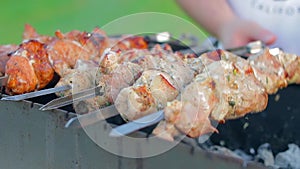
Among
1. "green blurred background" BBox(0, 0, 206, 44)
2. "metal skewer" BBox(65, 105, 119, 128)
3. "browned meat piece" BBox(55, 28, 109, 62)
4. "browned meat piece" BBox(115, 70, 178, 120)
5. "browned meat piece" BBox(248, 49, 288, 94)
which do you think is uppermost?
"green blurred background" BBox(0, 0, 206, 44)

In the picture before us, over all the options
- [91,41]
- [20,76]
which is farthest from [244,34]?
[20,76]

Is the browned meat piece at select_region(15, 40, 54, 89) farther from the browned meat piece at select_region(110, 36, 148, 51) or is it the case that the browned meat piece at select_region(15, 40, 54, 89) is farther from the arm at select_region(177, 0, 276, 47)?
the arm at select_region(177, 0, 276, 47)

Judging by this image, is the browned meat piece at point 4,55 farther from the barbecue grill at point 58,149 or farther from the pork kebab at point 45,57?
the barbecue grill at point 58,149

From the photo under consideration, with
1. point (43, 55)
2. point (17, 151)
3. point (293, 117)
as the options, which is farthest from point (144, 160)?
point (293, 117)

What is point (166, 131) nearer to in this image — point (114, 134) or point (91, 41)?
point (114, 134)

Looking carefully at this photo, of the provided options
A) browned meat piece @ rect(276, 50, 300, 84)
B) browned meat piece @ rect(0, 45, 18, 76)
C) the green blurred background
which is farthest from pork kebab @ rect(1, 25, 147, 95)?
the green blurred background

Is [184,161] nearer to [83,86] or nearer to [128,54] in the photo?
[83,86]
